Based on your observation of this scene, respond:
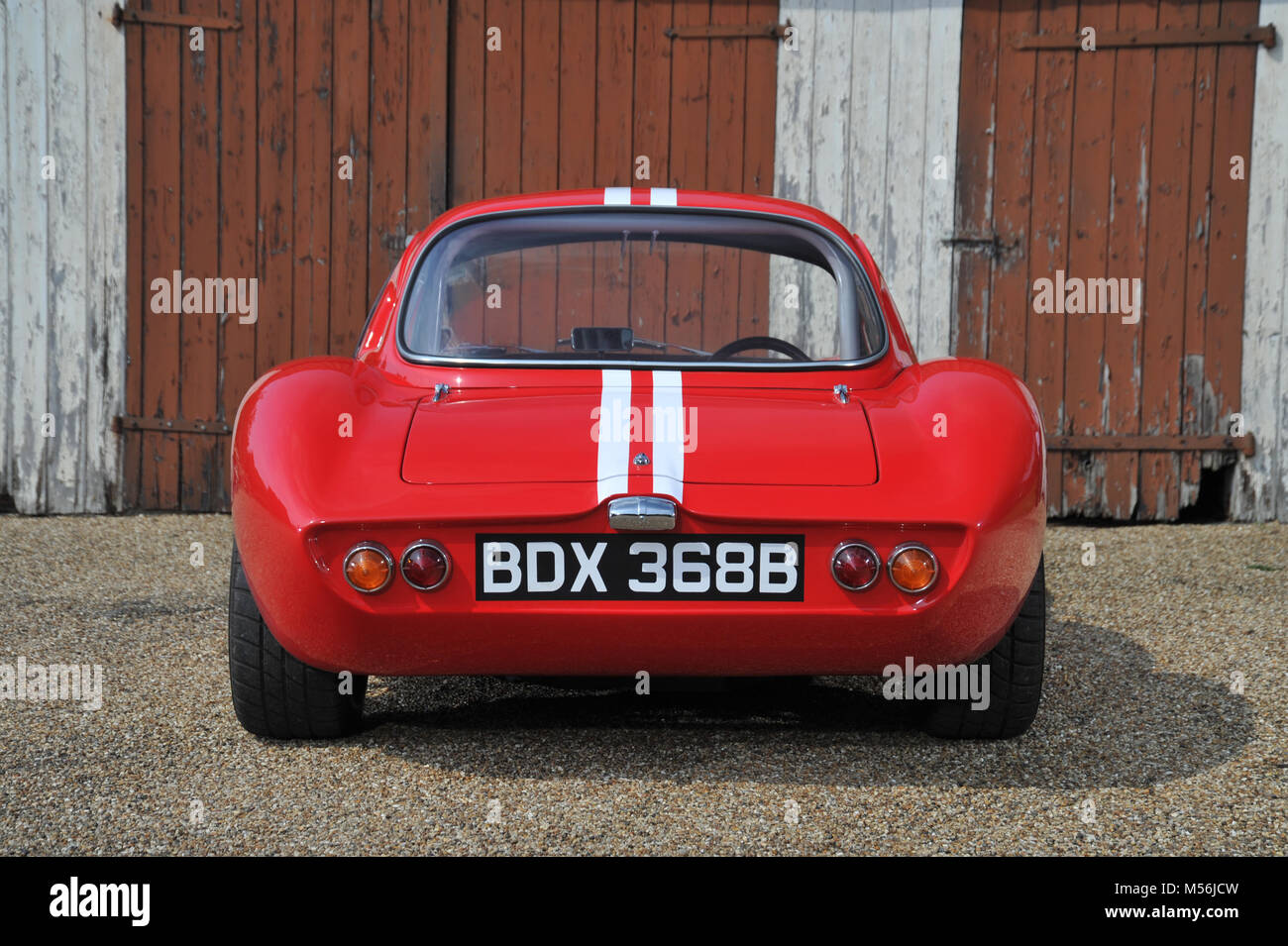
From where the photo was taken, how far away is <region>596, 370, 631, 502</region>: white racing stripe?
2520 millimetres

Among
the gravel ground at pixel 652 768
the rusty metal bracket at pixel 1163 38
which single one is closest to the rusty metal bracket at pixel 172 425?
the gravel ground at pixel 652 768

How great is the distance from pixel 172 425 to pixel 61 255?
1.05 meters

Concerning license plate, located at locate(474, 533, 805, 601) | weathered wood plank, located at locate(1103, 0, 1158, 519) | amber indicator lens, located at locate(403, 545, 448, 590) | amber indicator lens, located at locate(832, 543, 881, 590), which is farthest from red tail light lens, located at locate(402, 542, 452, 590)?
weathered wood plank, located at locate(1103, 0, 1158, 519)

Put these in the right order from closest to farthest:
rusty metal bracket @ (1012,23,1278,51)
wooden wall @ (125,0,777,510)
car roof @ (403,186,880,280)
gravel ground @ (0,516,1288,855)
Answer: gravel ground @ (0,516,1288,855) → car roof @ (403,186,880,280) → rusty metal bracket @ (1012,23,1278,51) → wooden wall @ (125,0,777,510)

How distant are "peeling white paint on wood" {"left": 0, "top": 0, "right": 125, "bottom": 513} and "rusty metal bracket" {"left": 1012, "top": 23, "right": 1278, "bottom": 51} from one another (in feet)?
15.4

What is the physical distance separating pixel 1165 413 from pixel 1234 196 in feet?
3.73

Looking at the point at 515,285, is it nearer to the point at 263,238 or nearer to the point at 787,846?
the point at 787,846

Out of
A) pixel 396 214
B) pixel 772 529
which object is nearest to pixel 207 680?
pixel 772 529

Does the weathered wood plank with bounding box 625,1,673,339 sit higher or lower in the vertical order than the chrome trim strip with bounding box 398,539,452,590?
higher

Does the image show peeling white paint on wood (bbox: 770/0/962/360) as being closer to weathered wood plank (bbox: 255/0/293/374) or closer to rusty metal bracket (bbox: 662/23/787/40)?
rusty metal bracket (bbox: 662/23/787/40)

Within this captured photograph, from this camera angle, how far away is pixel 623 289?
3.28m

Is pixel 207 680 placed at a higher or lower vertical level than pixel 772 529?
lower

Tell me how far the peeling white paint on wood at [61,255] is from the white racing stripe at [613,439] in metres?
4.96

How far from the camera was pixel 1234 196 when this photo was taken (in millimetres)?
6695
